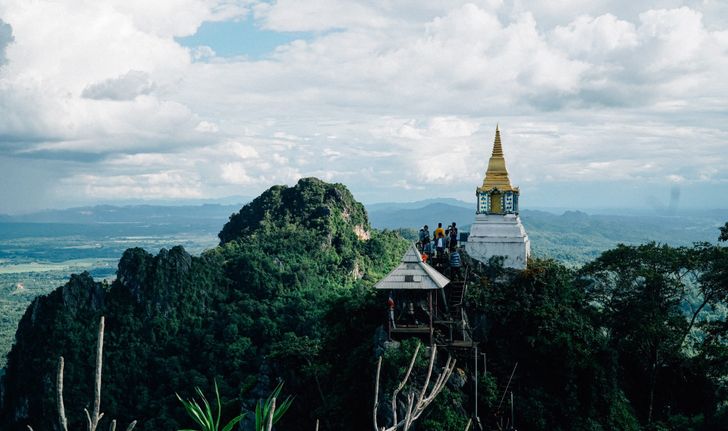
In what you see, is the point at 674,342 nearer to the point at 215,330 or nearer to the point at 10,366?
the point at 215,330

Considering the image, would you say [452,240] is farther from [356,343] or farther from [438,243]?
[356,343]

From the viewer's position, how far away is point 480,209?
25.4 meters

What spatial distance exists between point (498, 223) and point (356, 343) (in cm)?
678

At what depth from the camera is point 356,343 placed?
2362 cm

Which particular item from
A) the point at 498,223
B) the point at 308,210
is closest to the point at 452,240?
the point at 498,223

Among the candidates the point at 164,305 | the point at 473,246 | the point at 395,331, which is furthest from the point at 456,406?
the point at 164,305

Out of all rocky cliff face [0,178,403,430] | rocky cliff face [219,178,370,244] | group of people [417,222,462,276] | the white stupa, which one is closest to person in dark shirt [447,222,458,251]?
group of people [417,222,462,276]

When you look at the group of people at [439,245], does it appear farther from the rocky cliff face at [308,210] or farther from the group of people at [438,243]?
the rocky cliff face at [308,210]

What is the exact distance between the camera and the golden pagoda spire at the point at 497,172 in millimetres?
25453

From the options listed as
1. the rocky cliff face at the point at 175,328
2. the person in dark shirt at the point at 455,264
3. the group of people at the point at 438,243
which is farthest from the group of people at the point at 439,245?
the rocky cliff face at the point at 175,328

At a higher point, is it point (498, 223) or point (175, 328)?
point (498, 223)

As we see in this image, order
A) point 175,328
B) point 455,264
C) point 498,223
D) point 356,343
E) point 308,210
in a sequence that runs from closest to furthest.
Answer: point 455,264 → point 356,343 → point 498,223 → point 175,328 → point 308,210

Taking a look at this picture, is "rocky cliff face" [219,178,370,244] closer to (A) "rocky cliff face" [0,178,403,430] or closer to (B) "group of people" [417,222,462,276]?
(A) "rocky cliff face" [0,178,403,430]

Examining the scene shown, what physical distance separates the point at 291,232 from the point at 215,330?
17.7m
